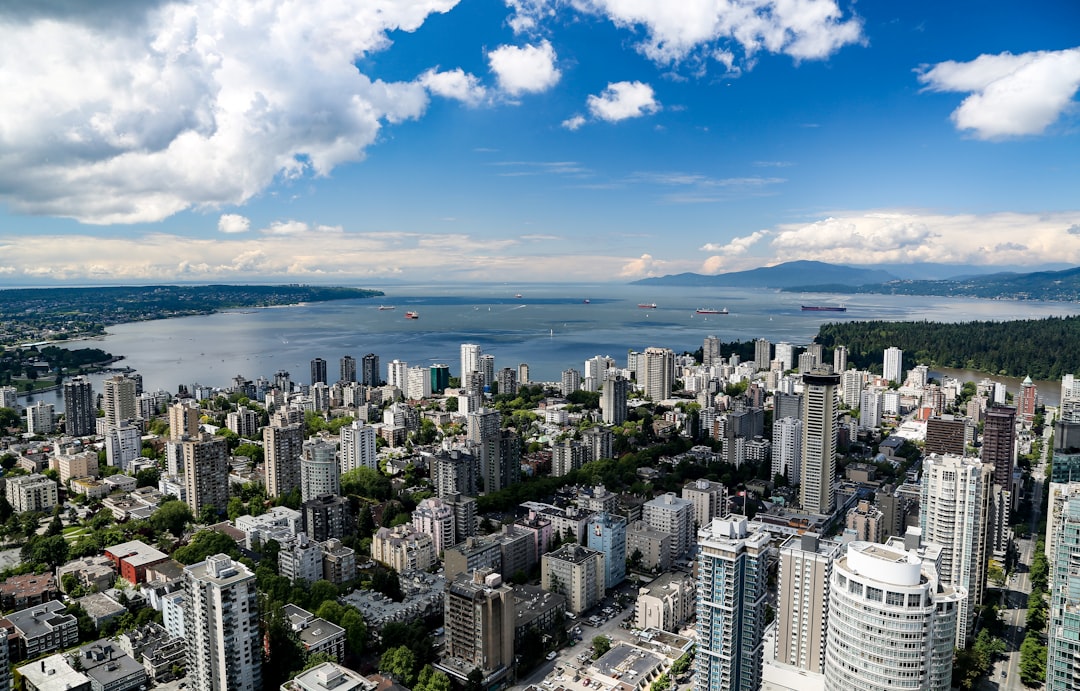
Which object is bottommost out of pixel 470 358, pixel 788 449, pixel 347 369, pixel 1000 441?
pixel 788 449

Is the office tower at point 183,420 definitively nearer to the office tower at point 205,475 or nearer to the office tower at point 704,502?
the office tower at point 205,475

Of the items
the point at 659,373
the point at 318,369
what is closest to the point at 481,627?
the point at 659,373

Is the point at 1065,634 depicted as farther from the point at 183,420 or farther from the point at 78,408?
the point at 78,408

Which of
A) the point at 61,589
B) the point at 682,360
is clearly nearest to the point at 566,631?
the point at 61,589

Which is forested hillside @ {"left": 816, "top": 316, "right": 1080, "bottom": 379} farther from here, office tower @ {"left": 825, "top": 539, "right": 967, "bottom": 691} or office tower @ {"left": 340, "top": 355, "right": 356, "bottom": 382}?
office tower @ {"left": 825, "top": 539, "right": 967, "bottom": 691}

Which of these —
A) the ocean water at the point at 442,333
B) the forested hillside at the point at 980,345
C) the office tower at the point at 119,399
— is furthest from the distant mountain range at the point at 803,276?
the office tower at the point at 119,399
